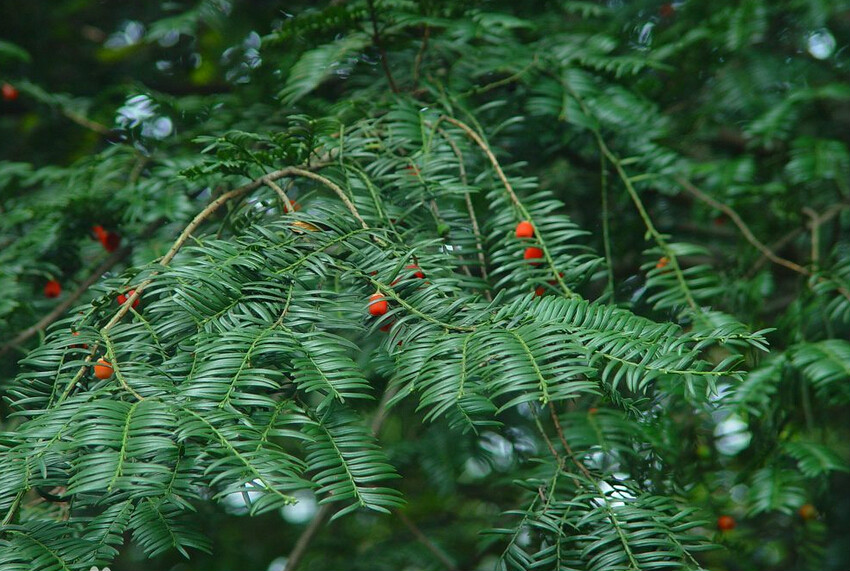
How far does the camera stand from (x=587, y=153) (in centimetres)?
150

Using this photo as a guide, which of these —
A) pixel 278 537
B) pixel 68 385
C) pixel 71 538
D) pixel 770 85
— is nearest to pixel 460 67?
pixel 770 85

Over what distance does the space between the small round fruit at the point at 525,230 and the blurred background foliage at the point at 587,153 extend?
0.12 metres

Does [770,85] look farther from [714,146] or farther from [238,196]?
[238,196]

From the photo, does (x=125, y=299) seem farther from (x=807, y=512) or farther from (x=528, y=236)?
(x=807, y=512)

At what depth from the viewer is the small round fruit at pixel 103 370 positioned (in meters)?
0.73

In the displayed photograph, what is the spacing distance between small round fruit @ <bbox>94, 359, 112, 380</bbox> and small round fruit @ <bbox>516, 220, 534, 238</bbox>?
1.68ft

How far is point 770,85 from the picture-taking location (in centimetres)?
156

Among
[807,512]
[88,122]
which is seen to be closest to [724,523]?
[807,512]

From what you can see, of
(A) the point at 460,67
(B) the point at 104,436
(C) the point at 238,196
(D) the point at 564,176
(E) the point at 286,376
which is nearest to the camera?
(B) the point at 104,436

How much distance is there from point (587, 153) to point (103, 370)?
1.04m

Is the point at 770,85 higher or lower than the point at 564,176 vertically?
higher

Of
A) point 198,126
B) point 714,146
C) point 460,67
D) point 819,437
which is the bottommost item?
point 819,437

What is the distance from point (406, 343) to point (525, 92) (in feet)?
2.64

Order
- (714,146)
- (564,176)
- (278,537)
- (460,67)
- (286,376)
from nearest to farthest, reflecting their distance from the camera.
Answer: (286,376) < (460,67) < (564,176) < (714,146) < (278,537)
